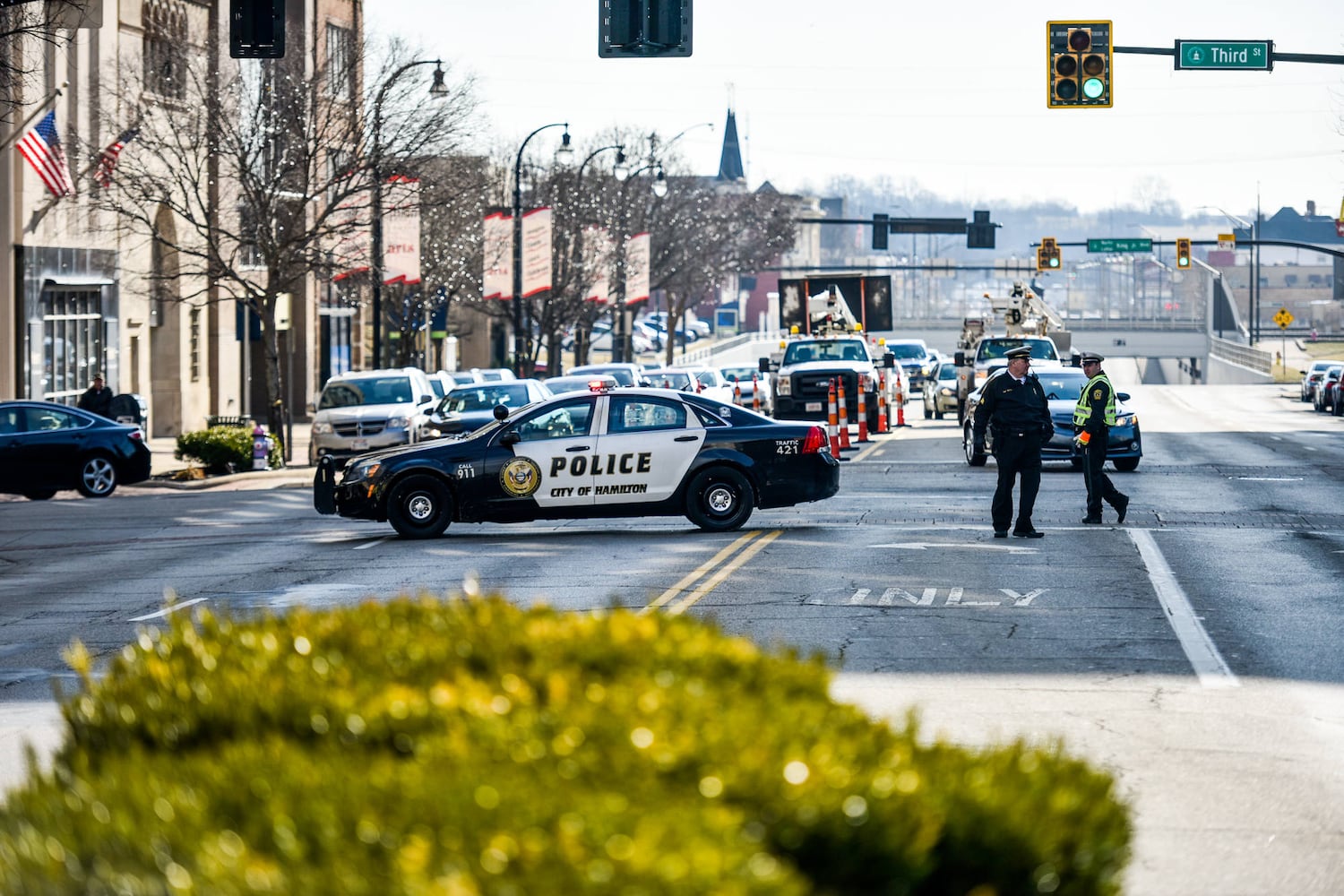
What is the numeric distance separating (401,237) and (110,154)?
6.15 metres

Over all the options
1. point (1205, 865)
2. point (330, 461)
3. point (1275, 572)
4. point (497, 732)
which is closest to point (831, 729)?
point (497, 732)

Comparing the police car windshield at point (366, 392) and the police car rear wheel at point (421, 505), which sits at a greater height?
the police car windshield at point (366, 392)

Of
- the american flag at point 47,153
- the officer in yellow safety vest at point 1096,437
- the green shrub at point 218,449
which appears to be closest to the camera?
the officer in yellow safety vest at point 1096,437

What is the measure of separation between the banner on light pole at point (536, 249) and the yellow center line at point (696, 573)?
1214 inches

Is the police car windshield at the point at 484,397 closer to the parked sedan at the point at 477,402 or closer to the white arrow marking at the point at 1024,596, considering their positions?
the parked sedan at the point at 477,402

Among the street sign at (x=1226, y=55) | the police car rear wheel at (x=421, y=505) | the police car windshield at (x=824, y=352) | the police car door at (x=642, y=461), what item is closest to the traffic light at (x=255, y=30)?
the police car rear wheel at (x=421, y=505)

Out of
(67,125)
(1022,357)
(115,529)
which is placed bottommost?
(115,529)

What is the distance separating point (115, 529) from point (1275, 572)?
43.6ft

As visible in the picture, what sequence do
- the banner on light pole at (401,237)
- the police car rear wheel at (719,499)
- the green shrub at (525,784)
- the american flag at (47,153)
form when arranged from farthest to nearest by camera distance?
the banner on light pole at (401,237) → the american flag at (47,153) → the police car rear wheel at (719,499) → the green shrub at (525,784)

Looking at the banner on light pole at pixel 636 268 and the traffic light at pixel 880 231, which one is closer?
the traffic light at pixel 880 231

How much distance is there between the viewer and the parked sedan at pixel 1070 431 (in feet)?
92.7

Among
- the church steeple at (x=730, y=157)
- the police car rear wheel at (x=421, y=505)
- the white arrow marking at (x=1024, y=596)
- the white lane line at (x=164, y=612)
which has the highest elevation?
the church steeple at (x=730, y=157)

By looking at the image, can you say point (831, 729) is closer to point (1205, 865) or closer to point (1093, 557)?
point (1205, 865)

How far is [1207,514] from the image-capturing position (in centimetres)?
2186
